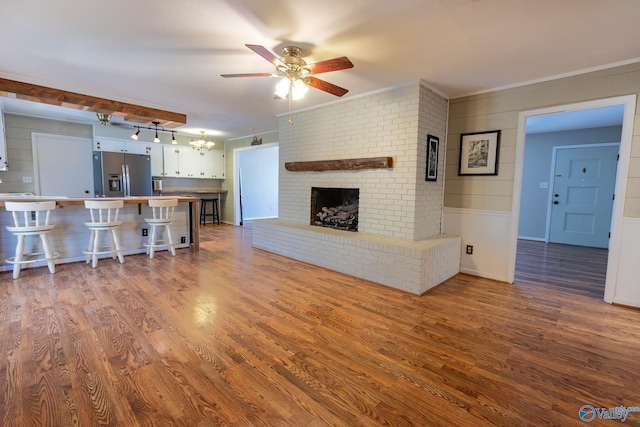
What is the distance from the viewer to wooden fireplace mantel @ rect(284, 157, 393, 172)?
3.72m

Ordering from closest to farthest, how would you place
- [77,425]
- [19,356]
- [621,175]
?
[77,425] < [19,356] < [621,175]

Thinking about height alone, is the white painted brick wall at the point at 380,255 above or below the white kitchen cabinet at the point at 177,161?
below

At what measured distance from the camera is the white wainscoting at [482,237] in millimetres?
3617

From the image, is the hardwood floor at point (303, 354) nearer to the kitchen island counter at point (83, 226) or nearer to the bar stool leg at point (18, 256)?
the bar stool leg at point (18, 256)

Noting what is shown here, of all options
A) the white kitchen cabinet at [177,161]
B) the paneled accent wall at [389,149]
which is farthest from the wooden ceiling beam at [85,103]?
the paneled accent wall at [389,149]

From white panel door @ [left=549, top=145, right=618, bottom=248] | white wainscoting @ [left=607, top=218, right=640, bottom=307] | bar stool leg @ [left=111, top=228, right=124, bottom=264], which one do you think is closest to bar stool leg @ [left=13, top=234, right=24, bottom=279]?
bar stool leg @ [left=111, top=228, right=124, bottom=264]

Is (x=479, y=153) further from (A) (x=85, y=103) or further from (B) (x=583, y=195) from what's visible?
(A) (x=85, y=103)

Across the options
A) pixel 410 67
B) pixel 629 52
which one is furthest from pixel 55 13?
pixel 629 52

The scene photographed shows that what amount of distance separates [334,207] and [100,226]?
134 inches

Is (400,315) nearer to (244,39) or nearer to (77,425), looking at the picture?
(77,425)

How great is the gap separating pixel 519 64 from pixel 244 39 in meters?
2.71

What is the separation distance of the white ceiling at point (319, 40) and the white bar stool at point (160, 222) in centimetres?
166

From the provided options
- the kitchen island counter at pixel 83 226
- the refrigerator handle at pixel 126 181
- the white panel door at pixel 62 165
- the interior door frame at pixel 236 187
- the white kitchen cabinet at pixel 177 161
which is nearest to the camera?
the kitchen island counter at pixel 83 226

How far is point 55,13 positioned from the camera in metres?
2.15
